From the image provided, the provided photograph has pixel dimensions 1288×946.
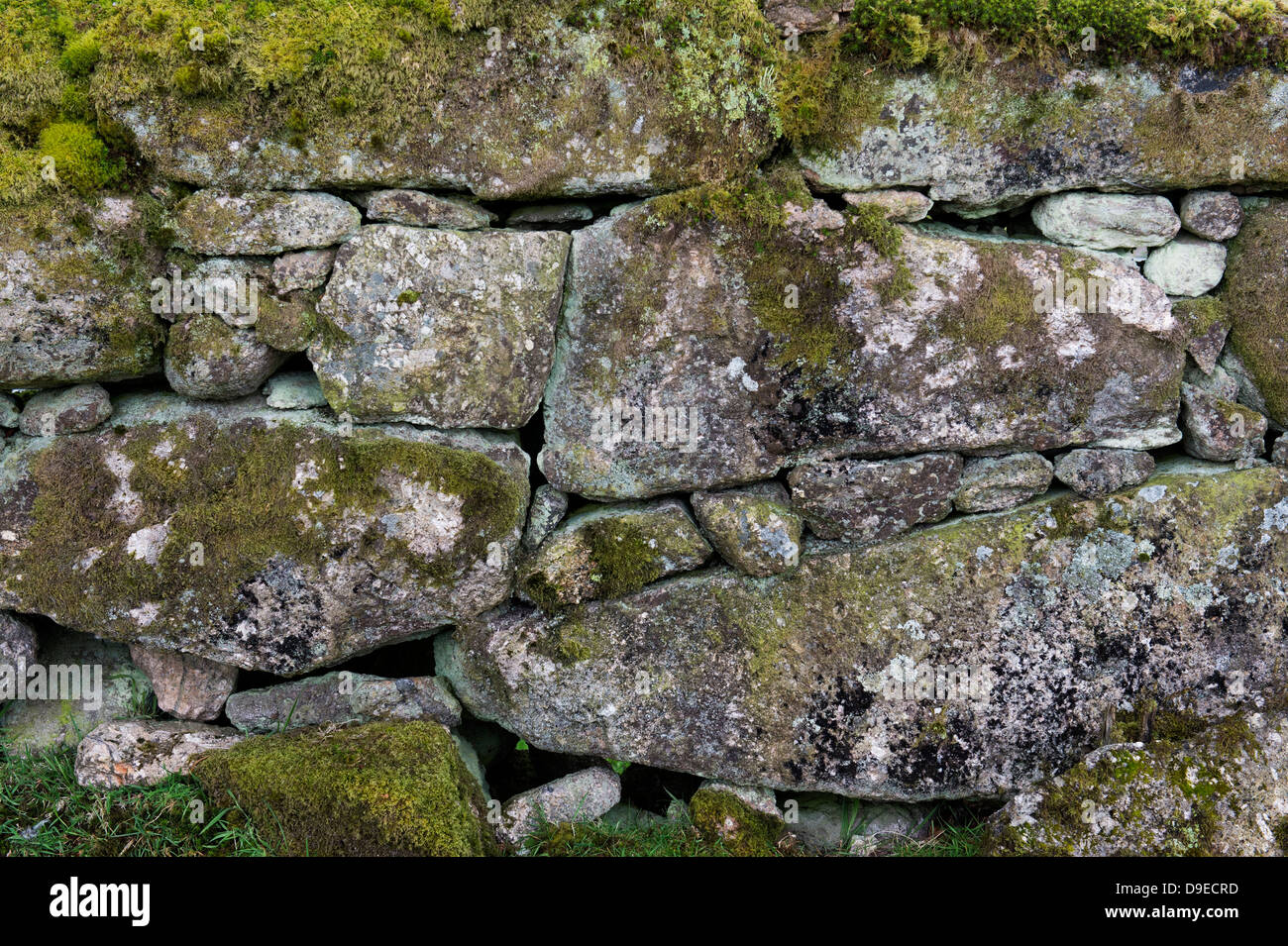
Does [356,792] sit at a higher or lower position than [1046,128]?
lower

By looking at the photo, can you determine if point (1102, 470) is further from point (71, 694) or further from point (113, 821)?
point (71, 694)

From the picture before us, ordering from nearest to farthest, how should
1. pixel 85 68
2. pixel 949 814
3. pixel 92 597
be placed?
pixel 85 68 → pixel 92 597 → pixel 949 814

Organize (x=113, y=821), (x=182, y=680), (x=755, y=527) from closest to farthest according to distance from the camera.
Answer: (x=113, y=821), (x=755, y=527), (x=182, y=680)

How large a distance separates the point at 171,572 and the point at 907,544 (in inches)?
155

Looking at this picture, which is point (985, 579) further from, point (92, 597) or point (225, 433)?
point (92, 597)

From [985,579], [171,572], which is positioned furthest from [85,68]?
[985,579]

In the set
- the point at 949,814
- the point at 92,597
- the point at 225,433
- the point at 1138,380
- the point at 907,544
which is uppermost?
the point at 1138,380

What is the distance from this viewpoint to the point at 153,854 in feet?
14.9

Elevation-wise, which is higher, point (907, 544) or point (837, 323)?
point (837, 323)

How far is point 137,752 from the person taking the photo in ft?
16.1

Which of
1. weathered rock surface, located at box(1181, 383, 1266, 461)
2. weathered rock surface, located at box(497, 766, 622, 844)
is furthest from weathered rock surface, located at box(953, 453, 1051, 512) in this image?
weathered rock surface, located at box(497, 766, 622, 844)

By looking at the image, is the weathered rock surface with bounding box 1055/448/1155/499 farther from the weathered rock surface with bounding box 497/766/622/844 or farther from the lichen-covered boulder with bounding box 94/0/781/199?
the weathered rock surface with bounding box 497/766/622/844

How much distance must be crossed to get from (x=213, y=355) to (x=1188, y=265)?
526cm

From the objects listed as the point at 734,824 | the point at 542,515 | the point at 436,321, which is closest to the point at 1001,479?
the point at 734,824
